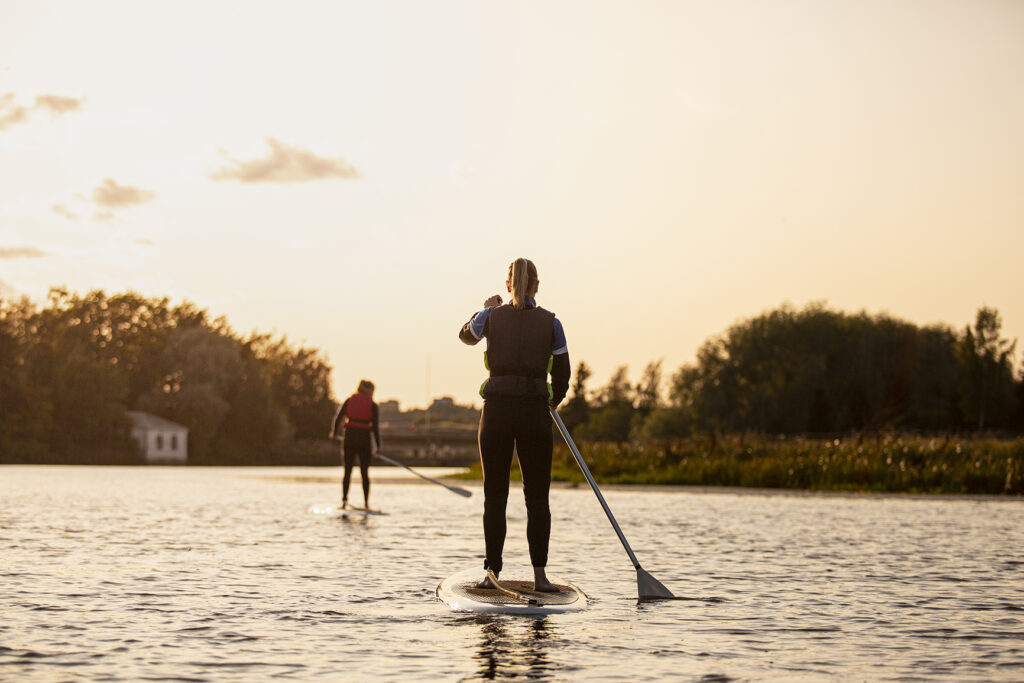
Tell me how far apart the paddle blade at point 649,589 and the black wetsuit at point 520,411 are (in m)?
0.72

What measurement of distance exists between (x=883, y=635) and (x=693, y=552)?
511 centimetres

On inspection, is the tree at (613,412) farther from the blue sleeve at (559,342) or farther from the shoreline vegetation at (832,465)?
the blue sleeve at (559,342)

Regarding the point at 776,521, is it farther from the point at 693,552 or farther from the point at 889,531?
the point at 693,552

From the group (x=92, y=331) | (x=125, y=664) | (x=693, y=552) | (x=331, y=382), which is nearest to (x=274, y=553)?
(x=693, y=552)

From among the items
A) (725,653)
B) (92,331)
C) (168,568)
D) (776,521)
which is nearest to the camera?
(725,653)

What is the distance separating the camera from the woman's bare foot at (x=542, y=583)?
8016 mm

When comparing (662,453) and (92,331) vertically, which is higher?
(92,331)

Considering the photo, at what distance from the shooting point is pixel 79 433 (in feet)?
300

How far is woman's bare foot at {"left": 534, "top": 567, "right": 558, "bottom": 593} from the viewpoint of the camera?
8016mm

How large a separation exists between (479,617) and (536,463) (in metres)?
1.14

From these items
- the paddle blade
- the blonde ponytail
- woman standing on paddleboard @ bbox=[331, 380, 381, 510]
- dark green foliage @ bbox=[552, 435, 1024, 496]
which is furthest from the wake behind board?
dark green foliage @ bbox=[552, 435, 1024, 496]

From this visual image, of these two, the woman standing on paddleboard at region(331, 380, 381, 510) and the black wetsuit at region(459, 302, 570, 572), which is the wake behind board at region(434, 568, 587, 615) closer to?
the black wetsuit at region(459, 302, 570, 572)

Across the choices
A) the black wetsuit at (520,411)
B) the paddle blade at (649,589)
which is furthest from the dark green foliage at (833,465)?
the black wetsuit at (520,411)

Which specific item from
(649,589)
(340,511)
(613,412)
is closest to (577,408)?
(613,412)
